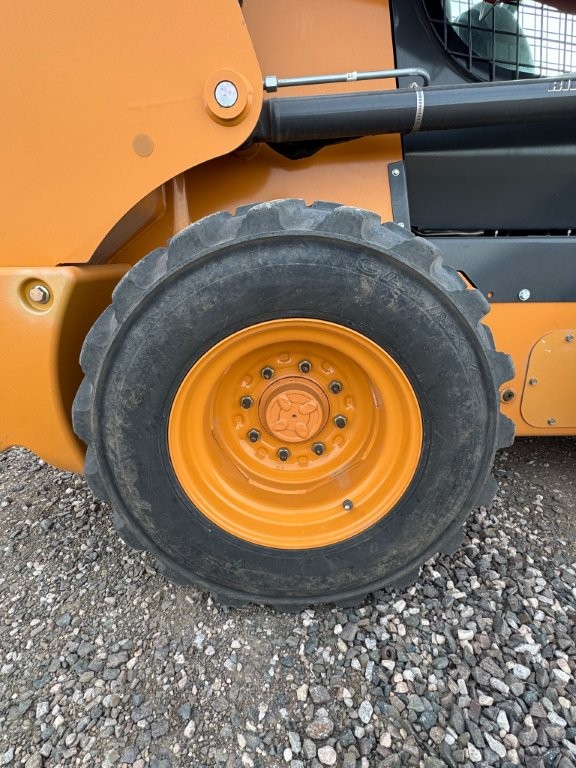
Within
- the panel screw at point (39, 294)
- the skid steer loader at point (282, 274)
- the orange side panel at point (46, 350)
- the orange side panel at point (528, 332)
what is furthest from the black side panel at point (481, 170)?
the panel screw at point (39, 294)

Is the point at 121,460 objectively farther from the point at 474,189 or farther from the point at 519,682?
the point at 474,189

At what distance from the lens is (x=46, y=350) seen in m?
1.49

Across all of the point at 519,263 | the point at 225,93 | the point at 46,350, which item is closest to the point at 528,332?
the point at 519,263

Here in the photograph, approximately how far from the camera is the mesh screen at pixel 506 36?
178 cm

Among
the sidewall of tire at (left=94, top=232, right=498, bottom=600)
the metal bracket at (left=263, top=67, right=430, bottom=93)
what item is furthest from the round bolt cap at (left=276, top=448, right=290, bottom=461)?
the metal bracket at (left=263, top=67, right=430, bottom=93)

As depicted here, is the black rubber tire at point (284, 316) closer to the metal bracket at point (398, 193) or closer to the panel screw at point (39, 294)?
the panel screw at point (39, 294)

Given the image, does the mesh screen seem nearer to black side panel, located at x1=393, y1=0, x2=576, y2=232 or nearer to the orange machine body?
black side panel, located at x1=393, y1=0, x2=576, y2=232

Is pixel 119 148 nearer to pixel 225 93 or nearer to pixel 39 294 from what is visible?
pixel 225 93

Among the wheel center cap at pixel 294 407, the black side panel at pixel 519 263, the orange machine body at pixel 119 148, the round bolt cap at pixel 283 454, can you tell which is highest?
the orange machine body at pixel 119 148

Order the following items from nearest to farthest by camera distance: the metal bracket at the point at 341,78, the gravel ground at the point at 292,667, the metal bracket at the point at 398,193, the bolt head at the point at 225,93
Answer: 1. the gravel ground at the point at 292,667
2. the bolt head at the point at 225,93
3. the metal bracket at the point at 341,78
4. the metal bracket at the point at 398,193

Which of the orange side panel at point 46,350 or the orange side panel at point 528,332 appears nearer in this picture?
the orange side panel at point 46,350

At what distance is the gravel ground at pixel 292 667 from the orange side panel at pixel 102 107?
4.07 feet

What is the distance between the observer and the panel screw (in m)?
1.46

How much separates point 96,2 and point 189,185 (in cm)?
59
